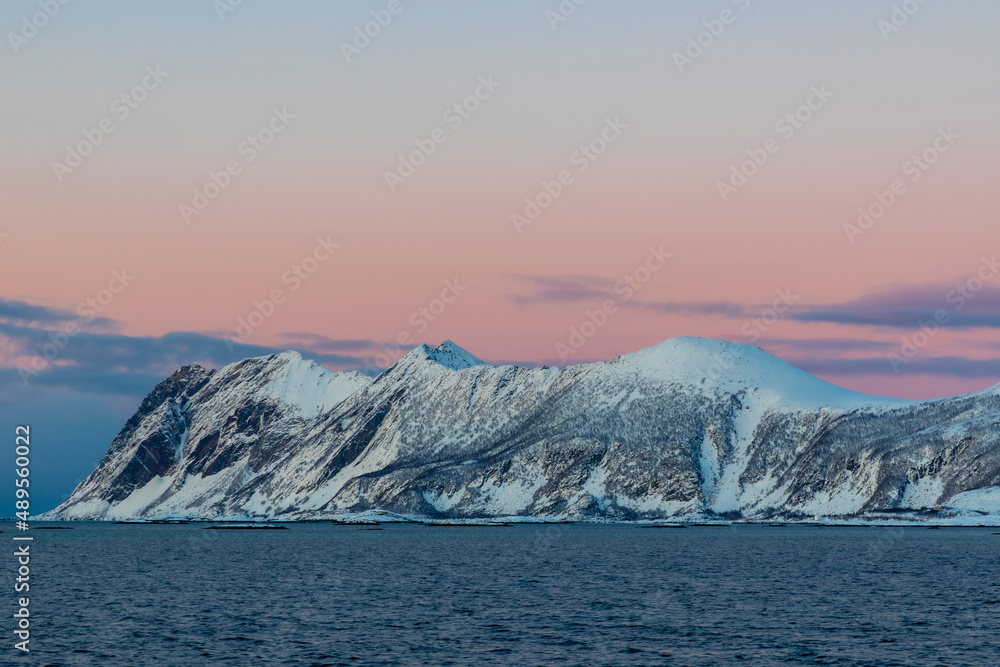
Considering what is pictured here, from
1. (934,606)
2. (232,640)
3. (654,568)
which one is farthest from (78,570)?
(934,606)

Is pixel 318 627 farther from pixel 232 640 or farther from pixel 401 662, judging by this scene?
pixel 401 662

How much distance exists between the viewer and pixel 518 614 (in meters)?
101

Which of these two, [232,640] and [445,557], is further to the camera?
[445,557]

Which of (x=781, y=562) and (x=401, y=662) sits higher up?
(x=781, y=562)

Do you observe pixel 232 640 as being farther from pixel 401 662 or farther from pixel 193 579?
pixel 193 579

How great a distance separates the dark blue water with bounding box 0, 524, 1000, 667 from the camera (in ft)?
252

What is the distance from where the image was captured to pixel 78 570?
537ft

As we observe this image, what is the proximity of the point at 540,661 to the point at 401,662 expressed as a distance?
28.5 ft

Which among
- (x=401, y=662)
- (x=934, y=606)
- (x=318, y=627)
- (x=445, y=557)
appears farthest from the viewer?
(x=445, y=557)

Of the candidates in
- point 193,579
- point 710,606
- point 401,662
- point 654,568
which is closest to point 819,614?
point 710,606

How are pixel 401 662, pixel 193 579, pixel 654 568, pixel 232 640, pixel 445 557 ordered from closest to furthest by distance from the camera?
pixel 401 662 < pixel 232 640 < pixel 193 579 < pixel 654 568 < pixel 445 557

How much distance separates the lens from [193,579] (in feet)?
476

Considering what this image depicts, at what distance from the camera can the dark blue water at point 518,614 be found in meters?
76.9

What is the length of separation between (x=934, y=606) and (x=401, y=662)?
56968mm
